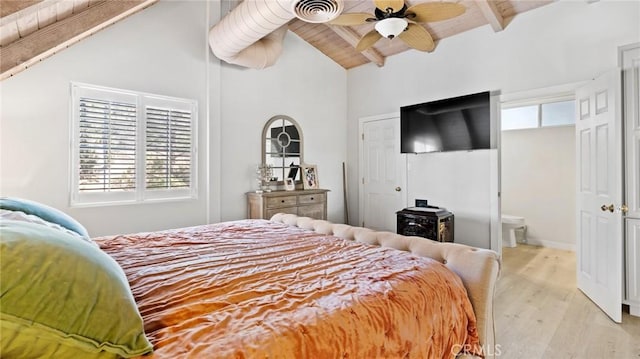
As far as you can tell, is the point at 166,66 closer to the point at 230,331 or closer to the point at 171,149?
the point at 171,149

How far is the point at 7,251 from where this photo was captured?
2.48 feet

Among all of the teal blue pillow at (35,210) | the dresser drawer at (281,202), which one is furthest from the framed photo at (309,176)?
the teal blue pillow at (35,210)

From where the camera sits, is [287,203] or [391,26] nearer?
[391,26]

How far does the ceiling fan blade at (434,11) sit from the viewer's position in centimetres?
231

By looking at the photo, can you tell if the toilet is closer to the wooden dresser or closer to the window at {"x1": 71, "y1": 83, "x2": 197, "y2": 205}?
the wooden dresser

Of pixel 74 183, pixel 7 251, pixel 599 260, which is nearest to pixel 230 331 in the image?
pixel 7 251

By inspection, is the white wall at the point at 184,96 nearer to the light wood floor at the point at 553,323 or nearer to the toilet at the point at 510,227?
the toilet at the point at 510,227

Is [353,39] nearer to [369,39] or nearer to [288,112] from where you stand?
[288,112]

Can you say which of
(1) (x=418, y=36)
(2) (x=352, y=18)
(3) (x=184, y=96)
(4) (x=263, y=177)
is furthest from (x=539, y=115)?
(3) (x=184, y=96)

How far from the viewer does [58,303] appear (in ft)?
2.54

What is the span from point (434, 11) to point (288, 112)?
2798mm

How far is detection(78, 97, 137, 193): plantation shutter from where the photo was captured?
126 inches

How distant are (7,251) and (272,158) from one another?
390 cm

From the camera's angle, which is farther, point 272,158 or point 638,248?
point 272,158
